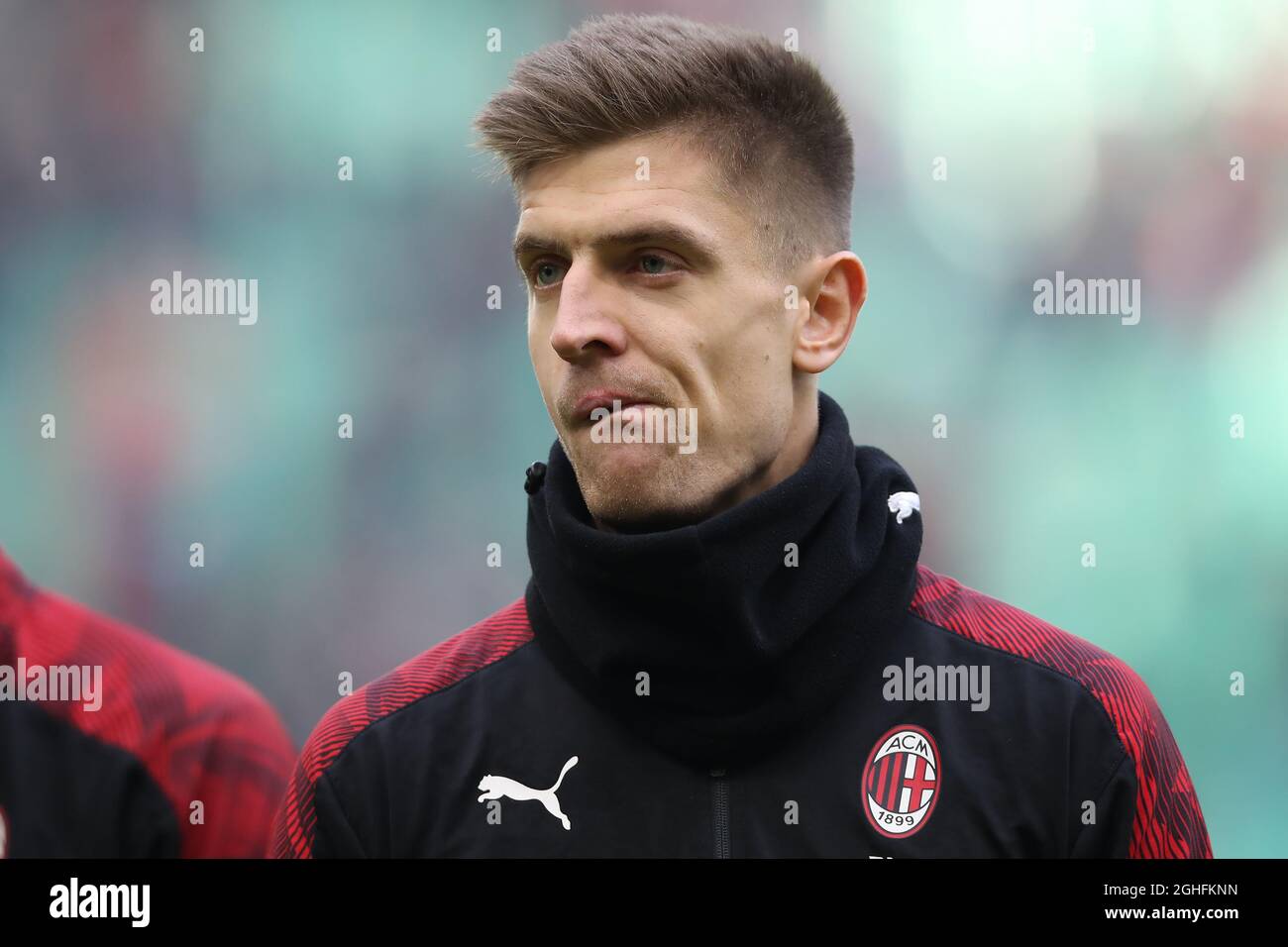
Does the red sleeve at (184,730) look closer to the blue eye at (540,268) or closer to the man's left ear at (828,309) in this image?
the blue eye at (540,268)

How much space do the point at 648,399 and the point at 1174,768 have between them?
4.73 ft

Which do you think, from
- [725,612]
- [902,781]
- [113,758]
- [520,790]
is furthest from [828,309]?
[113,758]

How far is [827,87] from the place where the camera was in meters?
2.95

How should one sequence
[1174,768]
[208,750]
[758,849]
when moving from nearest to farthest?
[758,849], [1174,768], [208,750]

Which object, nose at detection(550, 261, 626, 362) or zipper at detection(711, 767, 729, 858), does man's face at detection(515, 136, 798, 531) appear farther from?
zipper at detection(711, 767, 729, 858)

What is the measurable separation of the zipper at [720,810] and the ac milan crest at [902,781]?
0.30 meters

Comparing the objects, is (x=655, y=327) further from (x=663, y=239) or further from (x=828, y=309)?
(x=828, y=309)

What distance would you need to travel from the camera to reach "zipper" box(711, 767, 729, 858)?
2.62m

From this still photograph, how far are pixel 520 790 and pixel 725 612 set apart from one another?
600 millimetres

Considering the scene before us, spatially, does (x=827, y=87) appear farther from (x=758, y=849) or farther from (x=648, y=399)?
(x=758, y=849)

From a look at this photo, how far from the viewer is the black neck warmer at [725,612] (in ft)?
8.55

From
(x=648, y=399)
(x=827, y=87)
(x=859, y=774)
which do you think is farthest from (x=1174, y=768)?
(x=827, y=87)

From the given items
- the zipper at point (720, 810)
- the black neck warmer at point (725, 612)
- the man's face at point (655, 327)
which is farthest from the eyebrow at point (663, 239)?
the zipper at point (720, 810)

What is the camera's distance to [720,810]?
8.66ft
